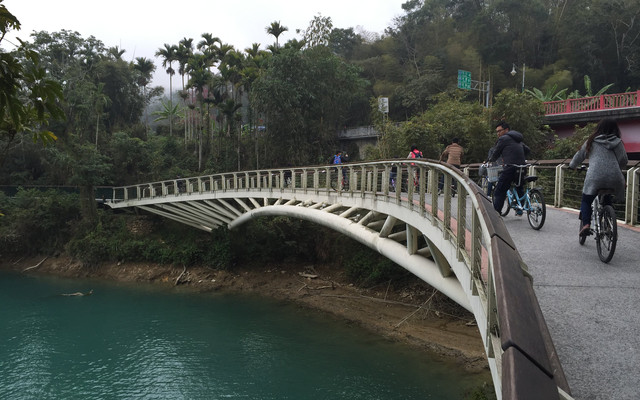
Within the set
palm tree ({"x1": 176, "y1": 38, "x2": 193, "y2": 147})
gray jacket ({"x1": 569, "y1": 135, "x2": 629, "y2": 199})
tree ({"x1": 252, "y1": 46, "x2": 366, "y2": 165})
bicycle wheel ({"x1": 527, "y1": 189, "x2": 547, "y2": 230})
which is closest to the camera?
gray jacket ({"x1": 569, "y1": 135, "x2": 629, "y2": 199})

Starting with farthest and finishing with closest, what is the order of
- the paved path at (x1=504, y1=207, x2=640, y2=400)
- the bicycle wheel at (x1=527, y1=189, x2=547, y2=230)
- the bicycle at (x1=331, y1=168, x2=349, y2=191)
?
the bicycle at (x1=331, y1=168, x2=349, y2=191) < the bicycle wheel at (x1=527, y1=189, x2=547, y2=230) < the paved path at (x1=504, y1=207, x2=640, y2=400)

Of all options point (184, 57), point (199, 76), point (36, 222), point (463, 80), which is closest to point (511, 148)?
point (463, 80)

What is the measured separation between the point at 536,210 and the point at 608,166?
1676 mm

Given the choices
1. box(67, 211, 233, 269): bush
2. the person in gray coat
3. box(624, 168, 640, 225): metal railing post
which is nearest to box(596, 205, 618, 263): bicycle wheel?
the person in gray coat

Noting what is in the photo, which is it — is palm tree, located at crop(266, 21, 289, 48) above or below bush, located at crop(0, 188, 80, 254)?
above

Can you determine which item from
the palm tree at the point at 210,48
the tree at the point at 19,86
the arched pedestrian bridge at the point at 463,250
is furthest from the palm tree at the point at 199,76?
the tree at the point at 19,86

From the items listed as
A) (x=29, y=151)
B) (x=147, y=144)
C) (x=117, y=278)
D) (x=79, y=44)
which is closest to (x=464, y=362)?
(x=117, y=278)

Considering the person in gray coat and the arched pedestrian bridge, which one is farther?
the person in gray coat

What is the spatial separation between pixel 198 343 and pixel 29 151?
22.7 meters

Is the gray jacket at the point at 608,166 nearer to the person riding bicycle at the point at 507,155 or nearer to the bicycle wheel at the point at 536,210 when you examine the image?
the bicycle wheel at the point at 536,210

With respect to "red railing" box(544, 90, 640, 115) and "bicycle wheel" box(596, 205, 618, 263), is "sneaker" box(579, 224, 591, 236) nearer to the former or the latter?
"bicycle wheel" box(596, 205, 618, 263)

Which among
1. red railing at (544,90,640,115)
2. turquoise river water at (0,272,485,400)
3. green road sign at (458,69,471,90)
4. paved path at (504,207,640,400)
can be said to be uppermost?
green road sign at (458,69,471,90)

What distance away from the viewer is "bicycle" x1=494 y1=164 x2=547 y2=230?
5.95 m

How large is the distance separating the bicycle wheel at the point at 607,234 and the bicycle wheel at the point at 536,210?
1.46 meters
